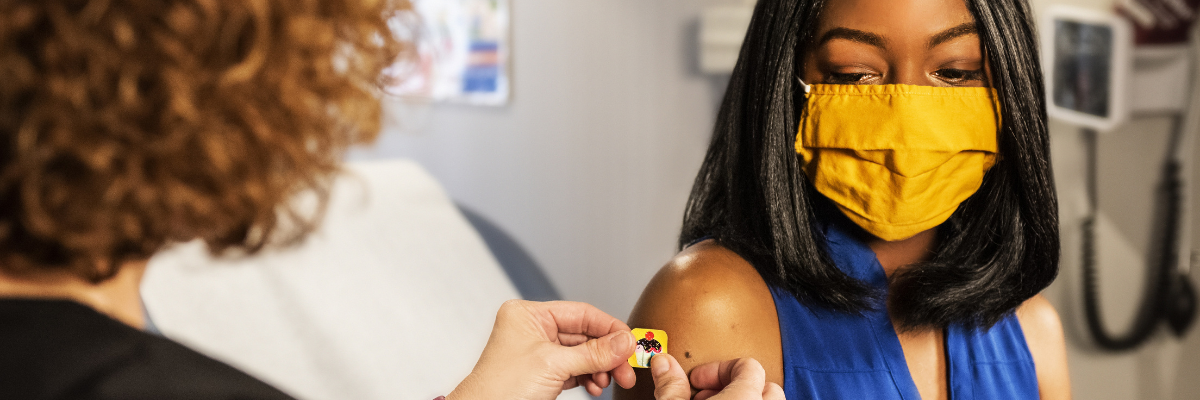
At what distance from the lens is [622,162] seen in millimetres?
2359

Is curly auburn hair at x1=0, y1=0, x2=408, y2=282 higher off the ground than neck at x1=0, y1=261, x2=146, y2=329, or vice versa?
curly auburn hair at x1=0, y1=0, x2=408, y2=282

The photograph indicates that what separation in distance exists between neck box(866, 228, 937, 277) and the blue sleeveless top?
0.03 metres

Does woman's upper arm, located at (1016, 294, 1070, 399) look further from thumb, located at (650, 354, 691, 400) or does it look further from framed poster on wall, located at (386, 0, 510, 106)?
framed poster on wall, located at (386, 0, 510, 106)

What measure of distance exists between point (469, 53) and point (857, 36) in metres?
2.11

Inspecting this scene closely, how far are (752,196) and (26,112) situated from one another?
813mm

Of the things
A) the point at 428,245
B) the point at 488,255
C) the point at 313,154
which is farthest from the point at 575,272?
the point at 313,154

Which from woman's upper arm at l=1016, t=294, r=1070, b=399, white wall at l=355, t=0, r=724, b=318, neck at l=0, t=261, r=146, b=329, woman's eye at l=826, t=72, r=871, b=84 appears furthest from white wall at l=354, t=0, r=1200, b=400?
neck at l=0, t=261, r=146, b=329

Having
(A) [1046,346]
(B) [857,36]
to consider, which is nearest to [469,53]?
(B) [857,36]

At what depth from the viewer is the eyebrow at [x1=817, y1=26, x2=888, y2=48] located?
3.10ft

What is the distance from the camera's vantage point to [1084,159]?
5.42 ft

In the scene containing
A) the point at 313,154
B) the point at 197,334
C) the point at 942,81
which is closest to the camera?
the point at 313,154

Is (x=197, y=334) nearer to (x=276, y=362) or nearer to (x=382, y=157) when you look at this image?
(x=276, y=362)

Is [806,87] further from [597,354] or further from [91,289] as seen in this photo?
[91,289]

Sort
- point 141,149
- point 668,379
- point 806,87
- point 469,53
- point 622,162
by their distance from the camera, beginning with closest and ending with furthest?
point 141,149
point 668,379
point 806,87
point 622,162
point 469,53
